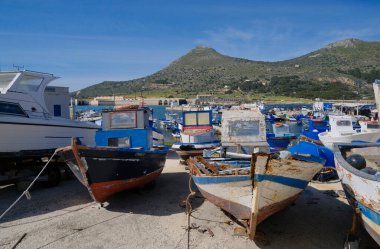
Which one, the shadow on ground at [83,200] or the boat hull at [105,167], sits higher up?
the boat hull at [105,167]

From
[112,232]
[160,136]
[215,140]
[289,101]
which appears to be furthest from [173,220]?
[289,101]

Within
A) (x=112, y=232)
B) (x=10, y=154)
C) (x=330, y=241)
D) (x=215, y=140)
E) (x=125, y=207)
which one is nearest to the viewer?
(x=330, y=241)

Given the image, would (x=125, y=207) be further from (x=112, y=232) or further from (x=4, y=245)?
(x=4, y=245)

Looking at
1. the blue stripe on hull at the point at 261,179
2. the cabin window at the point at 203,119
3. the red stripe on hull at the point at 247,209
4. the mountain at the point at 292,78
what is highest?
the mountain at the point at 292,78

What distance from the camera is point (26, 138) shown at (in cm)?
1082

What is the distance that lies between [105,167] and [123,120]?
327 cm

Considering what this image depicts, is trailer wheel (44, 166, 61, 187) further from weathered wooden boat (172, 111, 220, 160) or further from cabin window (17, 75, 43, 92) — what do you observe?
weathered wooden boat (172, 111, 220, 160)

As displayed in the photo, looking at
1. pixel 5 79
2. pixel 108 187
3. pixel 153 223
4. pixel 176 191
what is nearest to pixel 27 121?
pixel 5 79

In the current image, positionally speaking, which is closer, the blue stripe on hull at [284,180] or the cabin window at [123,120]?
the blue stripe on hull at [284,180]

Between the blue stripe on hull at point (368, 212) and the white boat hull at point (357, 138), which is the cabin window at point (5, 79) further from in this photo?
the white boat hull at point (357, 138)

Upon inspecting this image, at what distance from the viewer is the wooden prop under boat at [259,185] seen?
6406mm

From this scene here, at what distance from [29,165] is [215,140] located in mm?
8372

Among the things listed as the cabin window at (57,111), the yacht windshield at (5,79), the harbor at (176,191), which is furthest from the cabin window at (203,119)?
the yacht windshield at (5,79)

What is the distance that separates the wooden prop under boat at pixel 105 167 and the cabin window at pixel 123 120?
6.79 feet
